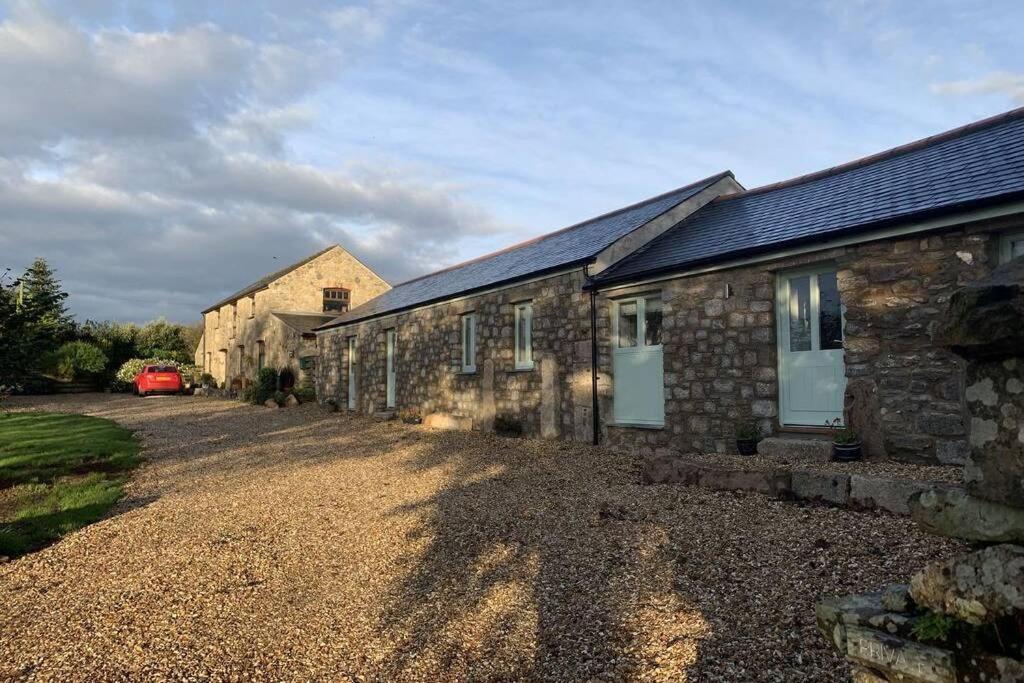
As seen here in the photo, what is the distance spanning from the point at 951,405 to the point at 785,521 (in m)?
2.74

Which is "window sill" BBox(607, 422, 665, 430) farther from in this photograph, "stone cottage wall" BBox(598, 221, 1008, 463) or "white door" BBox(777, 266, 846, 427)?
"white door" BBox(777, 266, 846, 427)

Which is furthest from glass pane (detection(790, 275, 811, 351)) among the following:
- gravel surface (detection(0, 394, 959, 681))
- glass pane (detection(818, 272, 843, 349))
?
gravel surface (detection(0, 394, 959, 681))

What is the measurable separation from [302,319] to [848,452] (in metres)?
23.9

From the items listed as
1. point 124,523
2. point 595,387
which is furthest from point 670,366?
point 124,523

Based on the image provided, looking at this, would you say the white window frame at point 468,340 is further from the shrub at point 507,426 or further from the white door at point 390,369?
the white door at point 390,369

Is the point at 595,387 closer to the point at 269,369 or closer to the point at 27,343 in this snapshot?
the point at 27,343

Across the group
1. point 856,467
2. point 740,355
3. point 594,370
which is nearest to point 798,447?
point 856,467

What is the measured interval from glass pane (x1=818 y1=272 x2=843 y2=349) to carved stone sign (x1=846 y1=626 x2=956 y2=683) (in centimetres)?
682

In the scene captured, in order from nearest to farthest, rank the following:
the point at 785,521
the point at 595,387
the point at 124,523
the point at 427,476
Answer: the point at 785,521
the point at 124,523
the point at 427,476
the point at 595,387

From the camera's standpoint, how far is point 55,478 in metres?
8.70

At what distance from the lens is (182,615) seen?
4.31 m

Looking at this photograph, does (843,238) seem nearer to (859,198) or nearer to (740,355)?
(859,198)

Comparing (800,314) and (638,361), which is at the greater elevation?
(800,314)

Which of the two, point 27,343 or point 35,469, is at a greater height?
point 27,343
